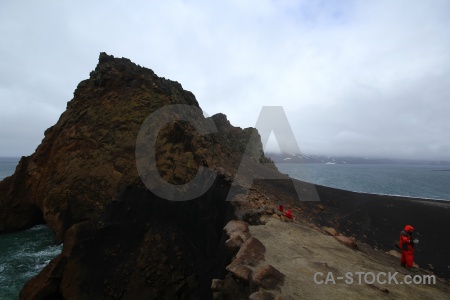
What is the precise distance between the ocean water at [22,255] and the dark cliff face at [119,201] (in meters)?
0.94

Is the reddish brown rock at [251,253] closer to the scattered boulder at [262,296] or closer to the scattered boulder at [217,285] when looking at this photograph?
the scattered boulder at [217,285]

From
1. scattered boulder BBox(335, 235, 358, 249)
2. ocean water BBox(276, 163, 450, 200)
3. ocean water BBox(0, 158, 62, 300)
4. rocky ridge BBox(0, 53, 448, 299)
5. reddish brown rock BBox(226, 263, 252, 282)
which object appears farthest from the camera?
ocean water BBox(276, 163, 450, 200)

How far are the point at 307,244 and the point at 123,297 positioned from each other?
5808 mm

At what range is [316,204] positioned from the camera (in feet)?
70.7

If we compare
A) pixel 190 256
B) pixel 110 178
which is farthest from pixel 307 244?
pixel 110 178

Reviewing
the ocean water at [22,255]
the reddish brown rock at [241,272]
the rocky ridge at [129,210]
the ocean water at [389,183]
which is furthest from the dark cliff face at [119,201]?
the ocean water at [389,183]

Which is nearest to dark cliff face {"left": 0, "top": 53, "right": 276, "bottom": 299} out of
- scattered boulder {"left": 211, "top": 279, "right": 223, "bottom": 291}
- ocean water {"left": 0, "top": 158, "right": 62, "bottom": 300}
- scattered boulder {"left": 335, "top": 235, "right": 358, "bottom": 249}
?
ocean water {"left": 0, "top": 158, "right": 62, "bottom": 300}

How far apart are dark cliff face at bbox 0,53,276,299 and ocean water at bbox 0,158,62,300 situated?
37.0 inches

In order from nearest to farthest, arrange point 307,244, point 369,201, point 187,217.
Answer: point 307,244 < point 187,217 < point 369,201

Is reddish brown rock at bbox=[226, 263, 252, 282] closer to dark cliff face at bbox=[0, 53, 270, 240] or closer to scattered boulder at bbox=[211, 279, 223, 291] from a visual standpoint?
scattered boulder at bbox=[211, 279, 223, 291]

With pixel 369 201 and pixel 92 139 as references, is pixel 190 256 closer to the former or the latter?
pixel 92 139

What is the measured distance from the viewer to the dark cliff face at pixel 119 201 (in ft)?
26.9

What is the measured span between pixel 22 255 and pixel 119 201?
7506 mm

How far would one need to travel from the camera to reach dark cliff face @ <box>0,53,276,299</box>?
8.20 m
